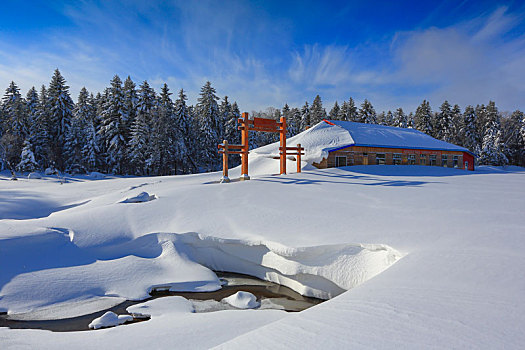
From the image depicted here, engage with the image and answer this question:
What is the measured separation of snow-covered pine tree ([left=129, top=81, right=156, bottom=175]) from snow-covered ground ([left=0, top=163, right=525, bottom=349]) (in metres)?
21.7

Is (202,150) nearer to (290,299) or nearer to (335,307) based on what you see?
(290,299)

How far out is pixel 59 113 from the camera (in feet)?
125

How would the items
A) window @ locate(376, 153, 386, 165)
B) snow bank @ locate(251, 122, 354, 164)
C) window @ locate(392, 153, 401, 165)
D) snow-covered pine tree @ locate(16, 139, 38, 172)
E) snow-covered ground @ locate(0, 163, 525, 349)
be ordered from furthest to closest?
1. snow-covered pine tree @ locate(16, 139, 38, 172)
2. window @ locate(392, 153, 401, 165)
3. window @ locate(376, 153, 386, 165)
4. snow bank @ locate(251, 122, 354, 164)
5. snow-covered ground @ locate(0, 163, 525, 349)

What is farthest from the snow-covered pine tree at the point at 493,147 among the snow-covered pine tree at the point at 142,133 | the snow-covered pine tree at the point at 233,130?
the snow-covered pine tree at the point at 142,133

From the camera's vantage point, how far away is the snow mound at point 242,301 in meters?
5.99

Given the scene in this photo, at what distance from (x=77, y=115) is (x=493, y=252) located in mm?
47059

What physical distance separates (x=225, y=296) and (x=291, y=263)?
5.52 ft

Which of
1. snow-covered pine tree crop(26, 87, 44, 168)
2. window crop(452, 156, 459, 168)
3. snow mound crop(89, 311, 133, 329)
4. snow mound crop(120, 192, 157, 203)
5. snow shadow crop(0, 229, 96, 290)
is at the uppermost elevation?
snow-covered pine tree crop(26, 87, 44, 168)

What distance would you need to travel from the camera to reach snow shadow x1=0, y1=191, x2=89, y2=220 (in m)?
11.6

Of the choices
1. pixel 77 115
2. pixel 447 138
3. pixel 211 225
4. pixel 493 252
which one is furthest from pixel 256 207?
pixel 447 138

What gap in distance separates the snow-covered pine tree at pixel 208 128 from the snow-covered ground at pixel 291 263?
29.9 m

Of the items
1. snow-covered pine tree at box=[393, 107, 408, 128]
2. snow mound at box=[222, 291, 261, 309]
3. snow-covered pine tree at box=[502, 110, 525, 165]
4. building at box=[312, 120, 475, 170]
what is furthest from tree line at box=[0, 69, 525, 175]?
snow mound at box=[222, 291, 261, 309]

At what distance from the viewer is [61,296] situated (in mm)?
Result: 5941

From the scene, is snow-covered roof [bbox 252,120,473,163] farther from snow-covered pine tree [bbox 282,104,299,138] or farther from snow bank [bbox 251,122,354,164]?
snow-covered pine tree [bbox 282,104,299,138]
